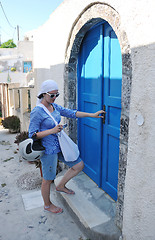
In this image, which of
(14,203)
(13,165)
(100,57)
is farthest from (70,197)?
(13,165)

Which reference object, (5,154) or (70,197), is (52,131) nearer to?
(70,197)

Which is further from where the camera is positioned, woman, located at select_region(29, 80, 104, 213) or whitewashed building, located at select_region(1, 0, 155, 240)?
woman, located at select_region(29, 80, 104, 213)

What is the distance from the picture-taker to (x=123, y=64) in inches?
82.7

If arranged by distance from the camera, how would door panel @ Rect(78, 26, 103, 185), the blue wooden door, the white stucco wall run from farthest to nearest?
door panel @ Rect(78, 26, 103, 185) → the blue wooden door → the white stucco wall

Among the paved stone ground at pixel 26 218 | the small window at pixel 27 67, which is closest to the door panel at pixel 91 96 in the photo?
the paved stone ground at pixel 26 218

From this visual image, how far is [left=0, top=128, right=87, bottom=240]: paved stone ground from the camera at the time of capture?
2.58 meters

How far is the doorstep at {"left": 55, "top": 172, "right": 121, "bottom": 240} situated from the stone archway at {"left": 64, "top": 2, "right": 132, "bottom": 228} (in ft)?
0.53

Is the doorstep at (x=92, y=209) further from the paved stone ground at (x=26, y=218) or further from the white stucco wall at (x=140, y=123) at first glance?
the white stucco wall at (x=140, y=123)

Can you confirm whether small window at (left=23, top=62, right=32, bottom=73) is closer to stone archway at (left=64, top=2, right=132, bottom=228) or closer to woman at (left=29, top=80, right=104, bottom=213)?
stone archway at (left=64, top=2, right=132, bottom=228)

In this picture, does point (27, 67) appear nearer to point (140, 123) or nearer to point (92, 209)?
point (92, 209)

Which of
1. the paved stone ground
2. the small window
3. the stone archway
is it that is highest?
the small window

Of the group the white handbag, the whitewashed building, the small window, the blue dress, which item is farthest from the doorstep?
the small window

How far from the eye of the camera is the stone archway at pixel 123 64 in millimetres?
2076

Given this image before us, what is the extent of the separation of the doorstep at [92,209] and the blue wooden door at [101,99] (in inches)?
5.5
